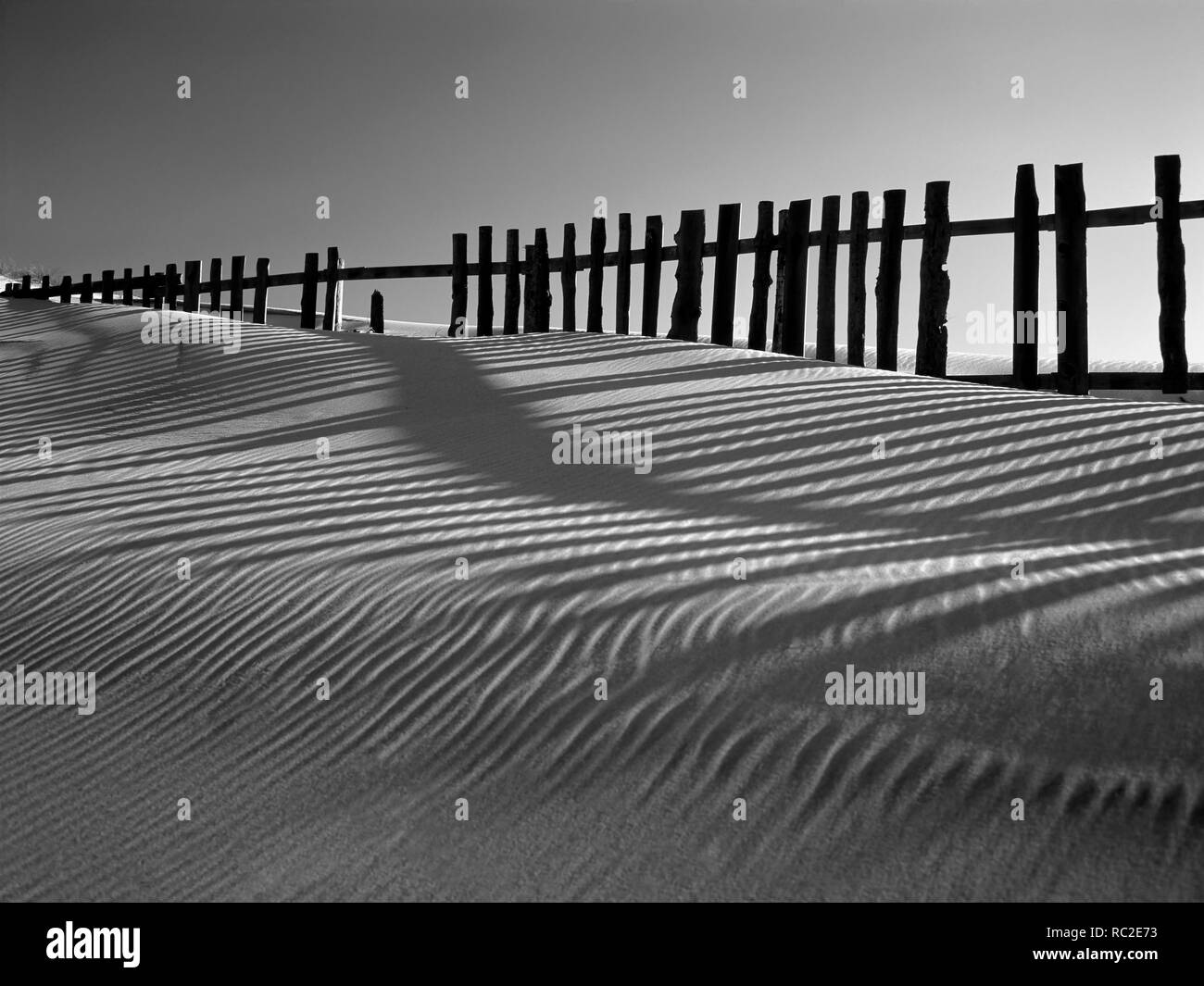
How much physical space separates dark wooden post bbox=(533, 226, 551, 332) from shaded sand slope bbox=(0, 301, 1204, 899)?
22.4 ft

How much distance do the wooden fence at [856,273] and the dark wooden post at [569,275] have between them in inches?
0.5

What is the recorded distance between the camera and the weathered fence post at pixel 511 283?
11.9 m

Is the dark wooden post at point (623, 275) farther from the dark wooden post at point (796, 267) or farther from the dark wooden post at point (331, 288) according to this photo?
the dark wooden post at point (331, 288)

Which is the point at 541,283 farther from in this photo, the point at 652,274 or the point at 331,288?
the point at 331,288

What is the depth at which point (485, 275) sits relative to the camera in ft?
40.0

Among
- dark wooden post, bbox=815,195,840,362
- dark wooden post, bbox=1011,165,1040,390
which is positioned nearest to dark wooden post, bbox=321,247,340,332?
dark wooden post, bbox=815,195,840,362

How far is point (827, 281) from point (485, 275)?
13.6 ft

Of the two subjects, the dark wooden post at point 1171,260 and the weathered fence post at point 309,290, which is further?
the weathered fence post at point 309,290

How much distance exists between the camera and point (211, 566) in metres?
3.65

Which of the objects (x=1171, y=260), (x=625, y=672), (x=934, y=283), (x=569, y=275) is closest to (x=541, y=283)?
(x=569, y=275)

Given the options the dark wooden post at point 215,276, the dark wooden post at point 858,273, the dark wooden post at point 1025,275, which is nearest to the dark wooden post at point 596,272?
the dark wooden post at point 858,273

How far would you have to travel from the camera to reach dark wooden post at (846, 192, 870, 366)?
9.35 metres

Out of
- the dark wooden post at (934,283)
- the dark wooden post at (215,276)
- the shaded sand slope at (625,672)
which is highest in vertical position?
the dark wooden post at (215,276)

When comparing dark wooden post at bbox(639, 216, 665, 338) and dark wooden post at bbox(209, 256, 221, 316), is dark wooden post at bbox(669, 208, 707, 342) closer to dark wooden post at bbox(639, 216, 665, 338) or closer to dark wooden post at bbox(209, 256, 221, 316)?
dark wooden post at bbox(639, 216, 665, 338)
